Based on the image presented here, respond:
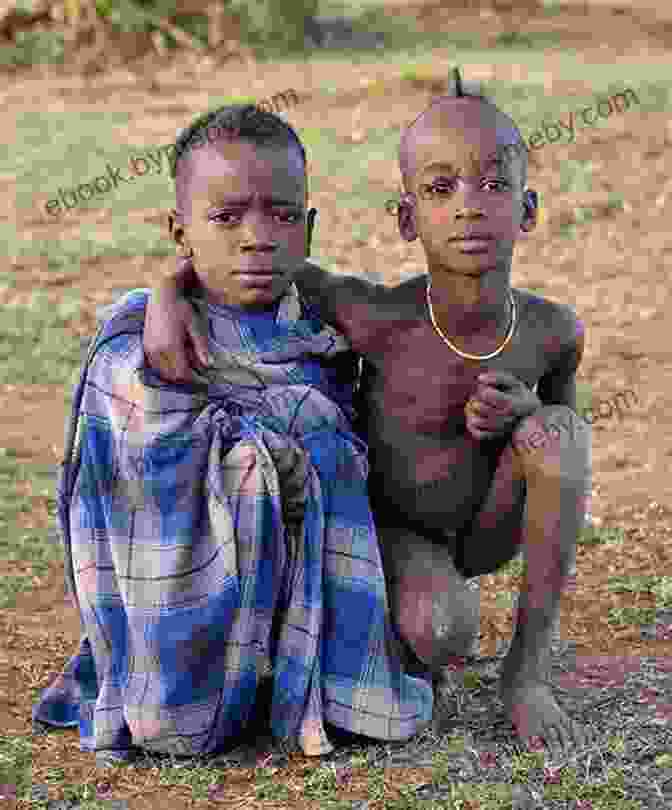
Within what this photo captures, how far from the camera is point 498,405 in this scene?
3.21 metres

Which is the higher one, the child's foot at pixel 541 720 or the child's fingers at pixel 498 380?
the child's fingers at pixel 498 380

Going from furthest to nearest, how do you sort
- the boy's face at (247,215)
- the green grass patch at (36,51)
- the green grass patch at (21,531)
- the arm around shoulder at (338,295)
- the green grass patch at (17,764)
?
the green grass patch at (36,51)
the green grass patch at (21,531)
the arm around shoulder at (338,295)
the green grass patch at (17,764)
the boy's face at (247,215)

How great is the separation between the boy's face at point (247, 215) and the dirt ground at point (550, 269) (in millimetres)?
1011

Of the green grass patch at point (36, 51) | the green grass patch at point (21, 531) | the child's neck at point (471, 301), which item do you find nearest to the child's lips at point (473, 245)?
the child's neck at point (471, 301)

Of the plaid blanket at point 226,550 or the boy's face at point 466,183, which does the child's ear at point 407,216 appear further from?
the plaid blanket at point 226,550

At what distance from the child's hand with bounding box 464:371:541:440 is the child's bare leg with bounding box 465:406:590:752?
0.08ft

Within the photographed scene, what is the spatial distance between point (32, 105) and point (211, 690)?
28.8 feet

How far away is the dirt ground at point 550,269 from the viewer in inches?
163

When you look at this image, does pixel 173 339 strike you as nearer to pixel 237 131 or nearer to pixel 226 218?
pixel 226 218

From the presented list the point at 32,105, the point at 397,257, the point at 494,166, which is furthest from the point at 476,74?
the point at 494,166

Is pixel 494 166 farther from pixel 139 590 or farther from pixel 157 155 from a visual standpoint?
pixel 157 155

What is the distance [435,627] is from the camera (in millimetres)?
3232

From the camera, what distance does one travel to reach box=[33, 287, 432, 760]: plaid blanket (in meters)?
3.10

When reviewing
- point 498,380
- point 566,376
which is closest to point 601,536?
point 566,376
